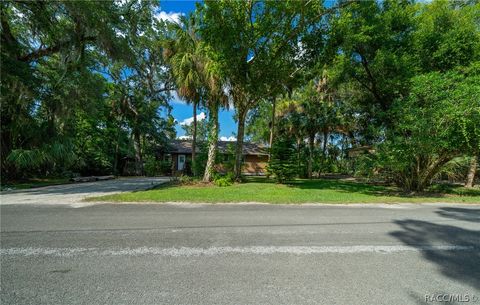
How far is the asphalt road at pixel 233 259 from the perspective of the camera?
259cm

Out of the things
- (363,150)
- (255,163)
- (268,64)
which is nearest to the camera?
(268,64)

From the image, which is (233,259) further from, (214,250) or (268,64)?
(268,64)

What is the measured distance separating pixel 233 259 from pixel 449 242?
13.4 feet

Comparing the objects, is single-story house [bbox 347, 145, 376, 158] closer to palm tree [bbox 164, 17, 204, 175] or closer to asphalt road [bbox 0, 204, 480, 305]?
asphalt road [bbox 0, 204, 480, 305]

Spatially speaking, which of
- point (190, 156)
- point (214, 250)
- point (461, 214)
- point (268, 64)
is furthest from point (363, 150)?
point (190, 156)

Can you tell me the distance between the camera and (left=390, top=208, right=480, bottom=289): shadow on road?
321 centimetres

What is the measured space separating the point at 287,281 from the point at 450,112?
1033 centimetres

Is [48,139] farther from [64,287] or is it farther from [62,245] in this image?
[64,287]

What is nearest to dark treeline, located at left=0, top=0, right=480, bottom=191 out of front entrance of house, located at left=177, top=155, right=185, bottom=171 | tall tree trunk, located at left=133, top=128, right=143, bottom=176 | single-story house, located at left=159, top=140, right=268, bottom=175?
tall tree trunk, located at left=133, top=128, right=143, bottom=176

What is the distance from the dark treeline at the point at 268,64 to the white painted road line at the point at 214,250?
319 inches

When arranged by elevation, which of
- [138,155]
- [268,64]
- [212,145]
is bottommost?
[138,155]

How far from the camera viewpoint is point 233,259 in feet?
11.5

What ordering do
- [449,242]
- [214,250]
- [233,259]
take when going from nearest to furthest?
[233,259] → [214,250] → [449,242]

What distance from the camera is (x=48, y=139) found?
13320mm
